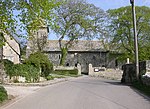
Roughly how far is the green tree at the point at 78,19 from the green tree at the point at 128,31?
4215mm

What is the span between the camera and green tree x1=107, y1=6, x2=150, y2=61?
232 feet

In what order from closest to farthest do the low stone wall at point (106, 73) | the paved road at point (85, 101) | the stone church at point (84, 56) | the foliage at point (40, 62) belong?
1. the paved road at point (85, 101)
2. the foliage at point (40, 62)
3. the low stone wall at point (106, 73)
4. the stone church at point (84, 56)

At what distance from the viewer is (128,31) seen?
7188 centimetres

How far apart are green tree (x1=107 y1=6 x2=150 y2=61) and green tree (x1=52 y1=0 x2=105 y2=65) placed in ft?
13.8

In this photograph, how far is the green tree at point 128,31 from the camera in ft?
232

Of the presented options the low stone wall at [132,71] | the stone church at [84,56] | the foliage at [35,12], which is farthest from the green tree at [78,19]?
the foliage at [35,12]

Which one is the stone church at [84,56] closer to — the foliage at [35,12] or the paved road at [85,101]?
the paved road at [85,101]

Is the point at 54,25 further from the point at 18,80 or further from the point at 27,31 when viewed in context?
the point at 18,80

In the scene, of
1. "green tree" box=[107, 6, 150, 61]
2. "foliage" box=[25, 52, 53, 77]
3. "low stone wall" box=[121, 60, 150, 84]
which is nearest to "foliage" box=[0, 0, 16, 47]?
"low stone wall" box=[121, 60, 150, 84]

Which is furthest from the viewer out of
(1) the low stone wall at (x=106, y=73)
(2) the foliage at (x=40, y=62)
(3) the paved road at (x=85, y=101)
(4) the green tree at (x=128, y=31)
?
(4) the green tree at (x=128, y=31)

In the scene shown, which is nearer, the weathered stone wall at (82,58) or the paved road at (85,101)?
the paved road at (85,101)

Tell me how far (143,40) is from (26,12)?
198ft

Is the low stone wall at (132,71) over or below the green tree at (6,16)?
below

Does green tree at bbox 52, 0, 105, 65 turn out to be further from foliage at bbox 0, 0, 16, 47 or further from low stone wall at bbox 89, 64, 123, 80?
foliage at bbox 0, 0, 16, 47
